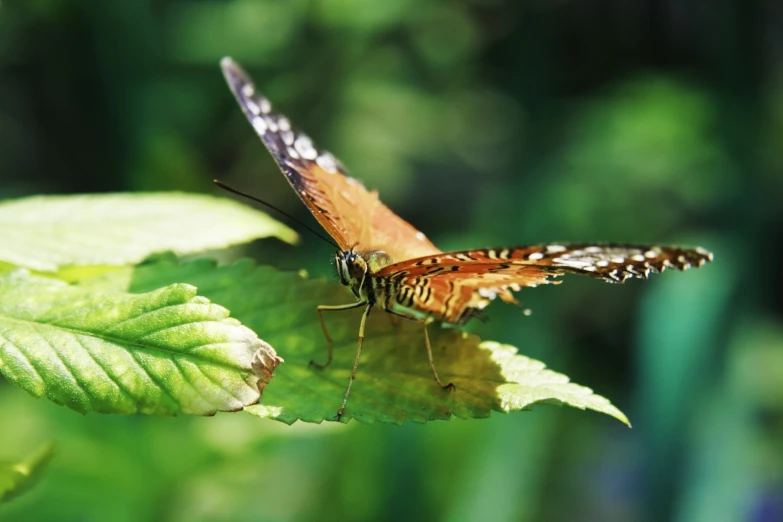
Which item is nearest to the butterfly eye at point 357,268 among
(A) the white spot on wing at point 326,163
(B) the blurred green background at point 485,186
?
(A) the white spot on wing at point 326,163

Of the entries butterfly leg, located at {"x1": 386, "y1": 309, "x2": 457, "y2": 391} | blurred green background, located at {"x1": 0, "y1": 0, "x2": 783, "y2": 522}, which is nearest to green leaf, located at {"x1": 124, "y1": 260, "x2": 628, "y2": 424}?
butterfly leg, located at {"x1": 386, "y1": 309, "x2": 457, "y2": 391}

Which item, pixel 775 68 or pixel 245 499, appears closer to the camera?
pixel 245 499

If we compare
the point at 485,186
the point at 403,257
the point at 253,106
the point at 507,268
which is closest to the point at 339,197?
the point at 403,257

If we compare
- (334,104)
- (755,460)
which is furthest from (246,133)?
(755,460)

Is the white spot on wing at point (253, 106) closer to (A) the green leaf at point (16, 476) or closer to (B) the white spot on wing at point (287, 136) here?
(B) the white spot on wing at point (287, 136)

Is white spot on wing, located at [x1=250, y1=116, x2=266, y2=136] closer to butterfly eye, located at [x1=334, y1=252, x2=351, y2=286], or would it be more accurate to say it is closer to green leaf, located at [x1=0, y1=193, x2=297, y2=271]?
green leaf, located at [x1=0, y1=193, x2=297, y2=271]

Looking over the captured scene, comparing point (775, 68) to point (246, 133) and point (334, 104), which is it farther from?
point (246, 133)
